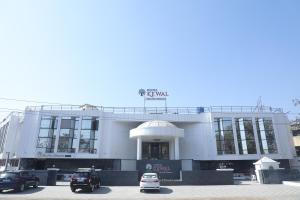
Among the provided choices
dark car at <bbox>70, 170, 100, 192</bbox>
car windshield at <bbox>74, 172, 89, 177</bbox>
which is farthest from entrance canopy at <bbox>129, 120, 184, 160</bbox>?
car windshield at <bbox>74, 172, 89, 177</bbox>

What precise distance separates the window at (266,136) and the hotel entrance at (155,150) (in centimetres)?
1508

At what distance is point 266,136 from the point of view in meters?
37.4

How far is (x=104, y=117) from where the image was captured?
37.8 metres

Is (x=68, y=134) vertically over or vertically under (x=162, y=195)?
over

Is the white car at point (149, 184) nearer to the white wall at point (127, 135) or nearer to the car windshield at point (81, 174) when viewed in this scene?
the car windshield at point (81, 174)

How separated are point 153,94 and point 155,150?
32.2ft

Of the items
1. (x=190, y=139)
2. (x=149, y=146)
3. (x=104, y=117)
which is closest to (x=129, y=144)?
(x=149, y=146)

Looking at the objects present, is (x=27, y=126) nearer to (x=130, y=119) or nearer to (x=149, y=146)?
(x=130, y=119)

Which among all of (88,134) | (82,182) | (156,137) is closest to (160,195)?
(82,182)

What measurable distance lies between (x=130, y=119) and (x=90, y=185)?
71.0ft

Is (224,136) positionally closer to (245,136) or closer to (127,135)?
(245,136)

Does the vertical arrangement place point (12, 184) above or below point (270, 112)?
below

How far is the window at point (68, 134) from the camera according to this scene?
1366 inches

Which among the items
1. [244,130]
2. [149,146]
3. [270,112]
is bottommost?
[149,146]
